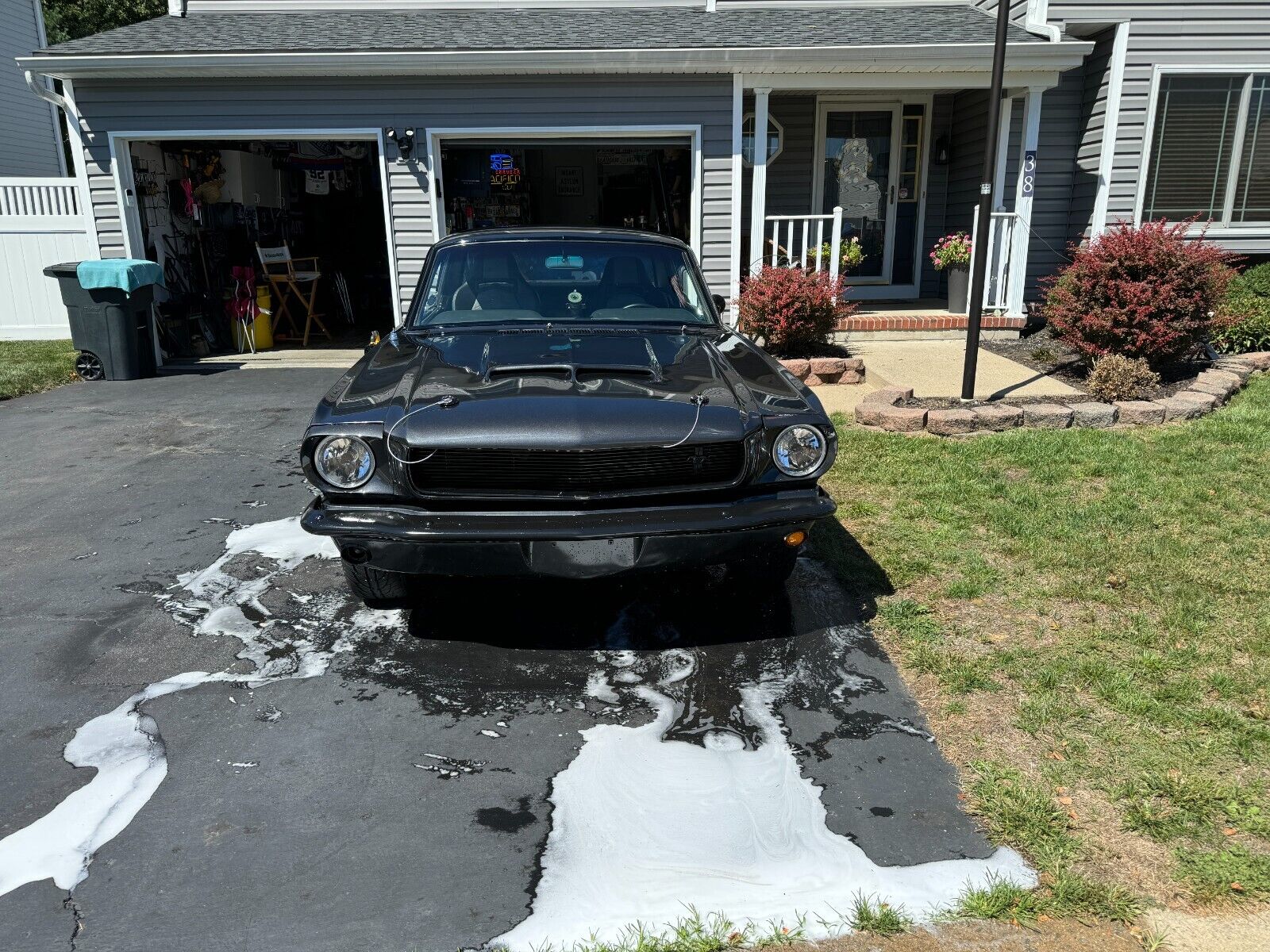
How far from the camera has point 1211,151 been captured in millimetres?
10430

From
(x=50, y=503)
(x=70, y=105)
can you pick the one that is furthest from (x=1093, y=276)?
(x=70, y=105)

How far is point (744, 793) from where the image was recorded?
2.73 m

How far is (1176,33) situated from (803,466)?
9685mm

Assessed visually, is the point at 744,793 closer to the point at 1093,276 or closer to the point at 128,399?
the point at 1093,276

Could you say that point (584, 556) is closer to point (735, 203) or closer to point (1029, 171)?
point (735, 203)

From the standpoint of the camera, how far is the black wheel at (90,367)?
9672 millimetres

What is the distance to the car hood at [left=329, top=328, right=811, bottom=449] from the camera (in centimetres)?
315

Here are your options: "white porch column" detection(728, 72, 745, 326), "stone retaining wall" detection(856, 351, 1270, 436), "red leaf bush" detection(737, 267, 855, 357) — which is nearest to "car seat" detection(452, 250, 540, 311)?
"stone retaining wall" detection(856, 351, 1270, 436)

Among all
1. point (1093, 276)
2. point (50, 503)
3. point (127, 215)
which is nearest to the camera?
point (50, 503)

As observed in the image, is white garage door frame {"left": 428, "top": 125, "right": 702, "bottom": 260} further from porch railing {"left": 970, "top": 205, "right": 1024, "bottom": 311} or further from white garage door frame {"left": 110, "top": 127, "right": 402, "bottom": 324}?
porch railing {"left": 970, "top": 205, "right": 1024, "bottom": 311}

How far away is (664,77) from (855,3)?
348cm

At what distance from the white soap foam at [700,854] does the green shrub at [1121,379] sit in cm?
533

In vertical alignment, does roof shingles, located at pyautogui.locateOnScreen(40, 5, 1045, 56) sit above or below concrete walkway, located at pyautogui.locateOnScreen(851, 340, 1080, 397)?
above

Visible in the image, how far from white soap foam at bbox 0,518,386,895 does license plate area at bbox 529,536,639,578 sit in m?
1.04
